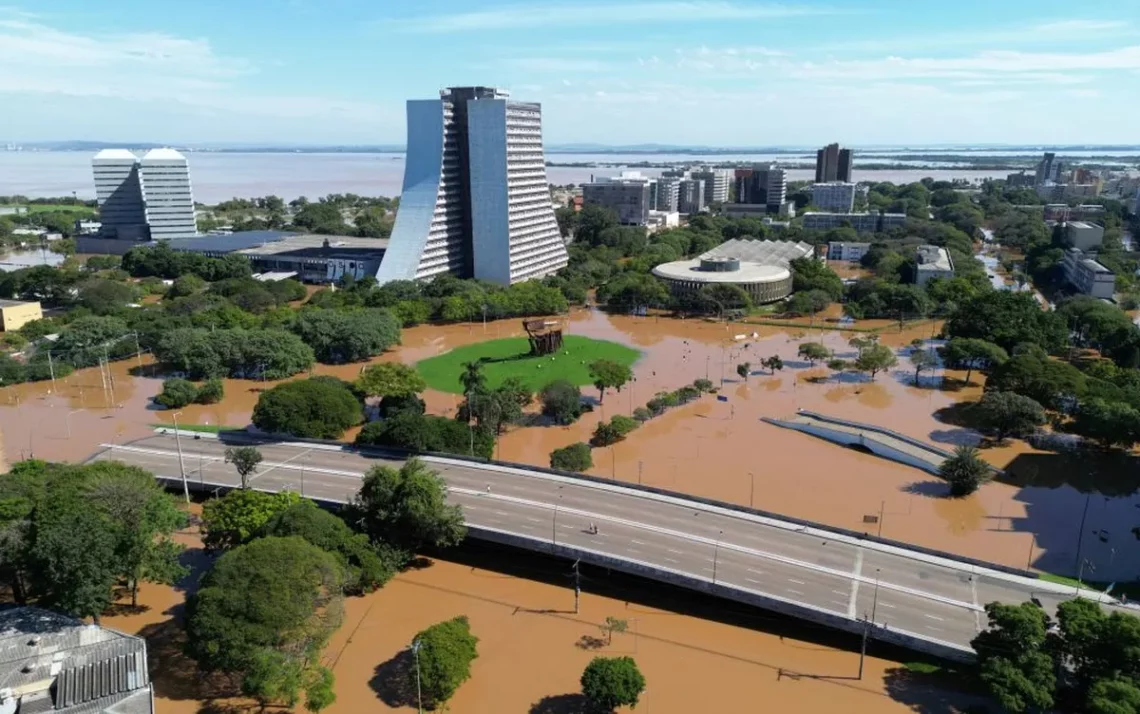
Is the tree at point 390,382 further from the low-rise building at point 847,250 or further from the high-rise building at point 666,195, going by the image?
the high-rise building at point 666,195

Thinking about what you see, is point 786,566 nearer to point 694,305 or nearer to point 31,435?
point 31,435

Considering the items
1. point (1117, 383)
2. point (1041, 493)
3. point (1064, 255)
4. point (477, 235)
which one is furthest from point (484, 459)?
point (1064, 255)

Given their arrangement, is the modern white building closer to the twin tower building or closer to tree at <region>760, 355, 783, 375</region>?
the twin tower building

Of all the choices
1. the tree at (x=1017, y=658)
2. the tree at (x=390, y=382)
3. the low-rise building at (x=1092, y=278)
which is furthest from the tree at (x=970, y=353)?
the tree at (x=390, y=382)

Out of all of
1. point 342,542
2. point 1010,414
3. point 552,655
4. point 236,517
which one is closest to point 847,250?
point 1010,414

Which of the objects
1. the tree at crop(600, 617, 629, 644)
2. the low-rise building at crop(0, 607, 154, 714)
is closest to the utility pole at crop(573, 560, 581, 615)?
the tree at crop(600, 617, 629, 644)
